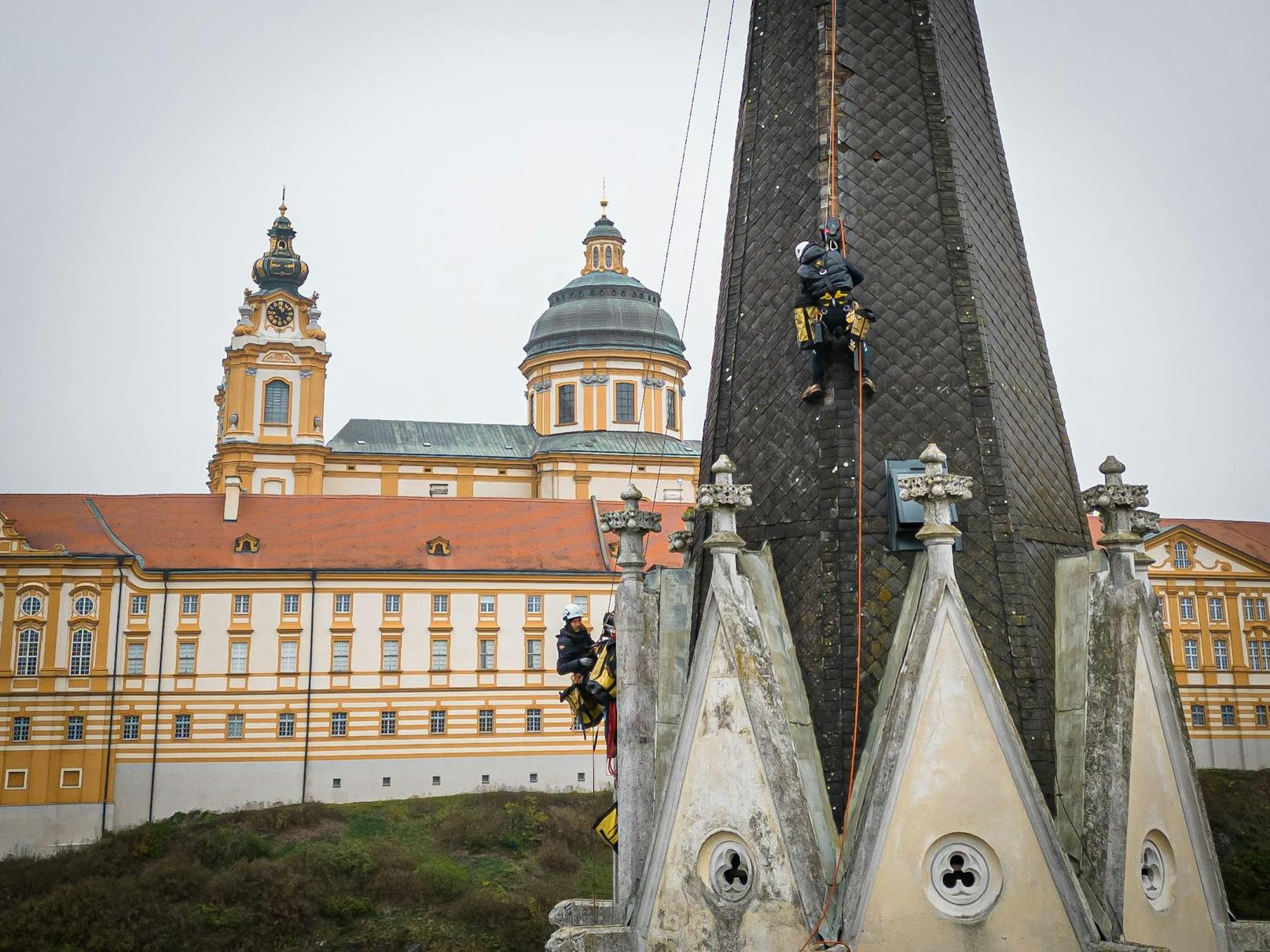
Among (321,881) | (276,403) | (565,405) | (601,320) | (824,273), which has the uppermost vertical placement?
(601,320)

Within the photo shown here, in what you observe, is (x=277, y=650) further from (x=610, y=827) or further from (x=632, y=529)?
(x=632, y=529)

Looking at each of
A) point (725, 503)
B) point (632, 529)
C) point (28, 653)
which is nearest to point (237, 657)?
point (28, 653)

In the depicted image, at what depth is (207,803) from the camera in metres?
53.0

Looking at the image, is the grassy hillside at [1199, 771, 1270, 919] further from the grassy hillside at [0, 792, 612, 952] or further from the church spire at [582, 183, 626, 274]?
the church spire at [582, 183, 626, 274]

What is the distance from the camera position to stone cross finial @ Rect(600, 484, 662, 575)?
8.67 m

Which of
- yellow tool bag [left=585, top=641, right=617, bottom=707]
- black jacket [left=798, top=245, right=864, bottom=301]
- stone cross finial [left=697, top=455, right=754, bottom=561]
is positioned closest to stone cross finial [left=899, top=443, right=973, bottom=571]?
stone cross finial [left=697, top=455, right=754, bottom=561]

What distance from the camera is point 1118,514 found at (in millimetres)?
7980

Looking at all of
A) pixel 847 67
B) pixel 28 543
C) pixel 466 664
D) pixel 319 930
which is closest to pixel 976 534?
pixel 847 67

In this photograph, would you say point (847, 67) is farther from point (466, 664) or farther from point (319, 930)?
point (466, 664)

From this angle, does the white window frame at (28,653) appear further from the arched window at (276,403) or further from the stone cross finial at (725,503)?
the stone cross finial at (725,503)

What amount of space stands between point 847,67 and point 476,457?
249 ft

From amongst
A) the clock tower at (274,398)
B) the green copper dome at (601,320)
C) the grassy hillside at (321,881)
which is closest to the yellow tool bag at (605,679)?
the grassy hillside at (321,881)

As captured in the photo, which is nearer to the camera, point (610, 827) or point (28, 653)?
point (610, 827)

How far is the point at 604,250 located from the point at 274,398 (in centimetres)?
2719
